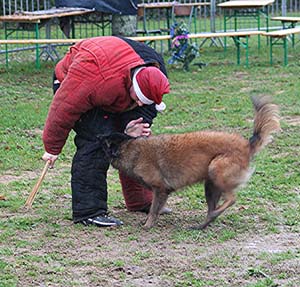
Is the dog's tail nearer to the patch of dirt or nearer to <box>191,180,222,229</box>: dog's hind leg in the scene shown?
<box>191,180,222,229</box>: dog's hind leg

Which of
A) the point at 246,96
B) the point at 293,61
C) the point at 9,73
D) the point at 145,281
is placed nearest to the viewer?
the point at 145,281

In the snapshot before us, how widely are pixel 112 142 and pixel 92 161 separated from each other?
22 cm

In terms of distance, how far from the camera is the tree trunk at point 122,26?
1566 cm

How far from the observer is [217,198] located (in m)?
5.95

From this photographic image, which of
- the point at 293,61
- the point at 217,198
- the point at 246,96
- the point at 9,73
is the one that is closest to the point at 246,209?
the point at 217,198

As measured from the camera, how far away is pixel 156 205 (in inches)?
234

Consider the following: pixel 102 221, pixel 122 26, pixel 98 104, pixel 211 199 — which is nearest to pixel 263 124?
pixel 211 199

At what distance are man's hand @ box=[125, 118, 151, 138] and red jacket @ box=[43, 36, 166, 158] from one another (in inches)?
7.1

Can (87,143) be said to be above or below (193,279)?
above

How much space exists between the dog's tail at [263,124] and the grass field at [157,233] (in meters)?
0.60

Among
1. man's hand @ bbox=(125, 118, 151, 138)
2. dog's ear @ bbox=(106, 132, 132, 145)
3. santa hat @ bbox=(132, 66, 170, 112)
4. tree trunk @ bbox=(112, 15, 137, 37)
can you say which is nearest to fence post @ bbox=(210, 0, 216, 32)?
tree trunk @ bbox=(112, 15, 137, 37)

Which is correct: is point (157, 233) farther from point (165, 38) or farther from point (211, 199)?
point (165, 38)

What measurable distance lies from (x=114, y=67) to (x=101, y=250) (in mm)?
1210

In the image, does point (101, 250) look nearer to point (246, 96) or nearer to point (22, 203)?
point (22, 203)
